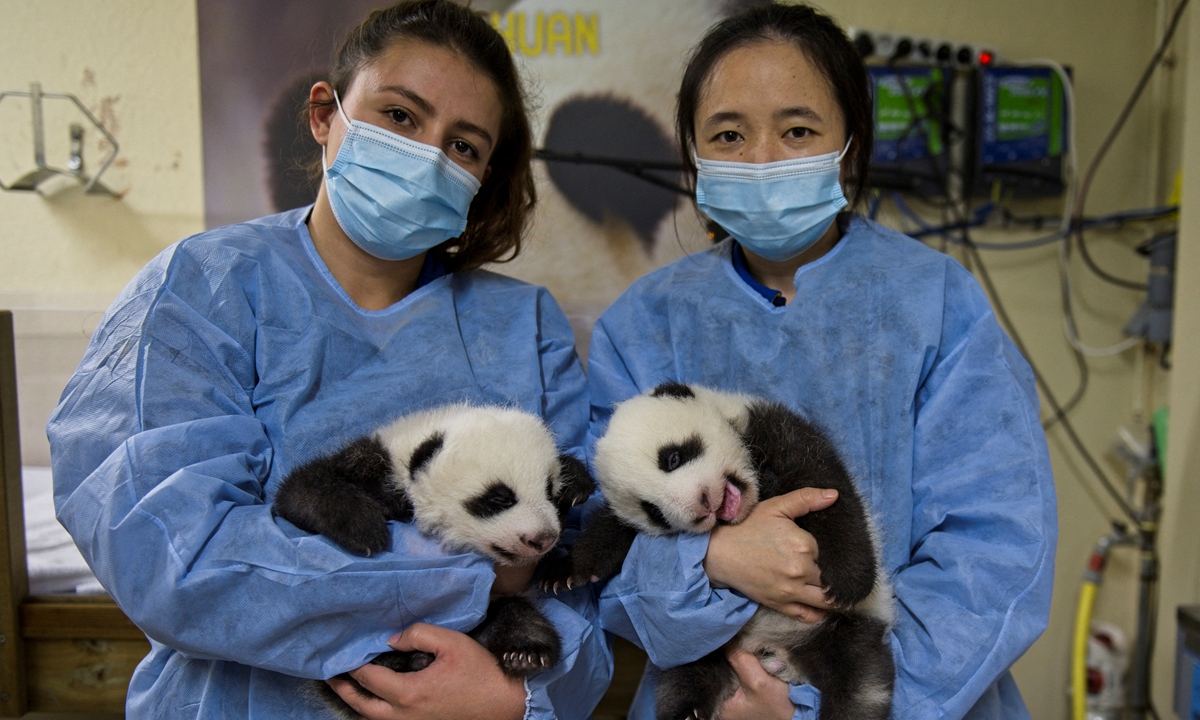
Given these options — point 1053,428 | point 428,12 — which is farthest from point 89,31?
point 1053,428

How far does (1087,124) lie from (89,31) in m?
3.99

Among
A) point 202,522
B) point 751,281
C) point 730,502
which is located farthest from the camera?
point 751,281

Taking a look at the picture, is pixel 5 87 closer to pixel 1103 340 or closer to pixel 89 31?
pixel 89 31

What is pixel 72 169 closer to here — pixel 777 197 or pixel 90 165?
pixel 90 165

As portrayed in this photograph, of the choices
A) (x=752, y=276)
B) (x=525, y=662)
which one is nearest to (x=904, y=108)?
(x=752, y=276)

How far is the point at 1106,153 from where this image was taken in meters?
3.06

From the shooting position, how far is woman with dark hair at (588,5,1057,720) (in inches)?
53.3

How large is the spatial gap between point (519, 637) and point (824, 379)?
86 centimetres

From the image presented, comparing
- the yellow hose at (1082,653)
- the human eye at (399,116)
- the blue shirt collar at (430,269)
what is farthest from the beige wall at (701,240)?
the human eye at (399,116)

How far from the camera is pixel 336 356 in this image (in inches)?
61.9

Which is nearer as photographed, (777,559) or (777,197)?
(777,559)

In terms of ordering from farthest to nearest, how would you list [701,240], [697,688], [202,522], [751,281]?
[701,240] → [751,281] → [697,688] → [202,522]

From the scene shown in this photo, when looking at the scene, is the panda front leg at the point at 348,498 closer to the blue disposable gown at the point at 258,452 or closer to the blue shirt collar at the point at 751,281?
the blue disposable gown at the point at 258,452

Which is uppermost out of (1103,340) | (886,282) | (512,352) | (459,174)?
(459,174)
